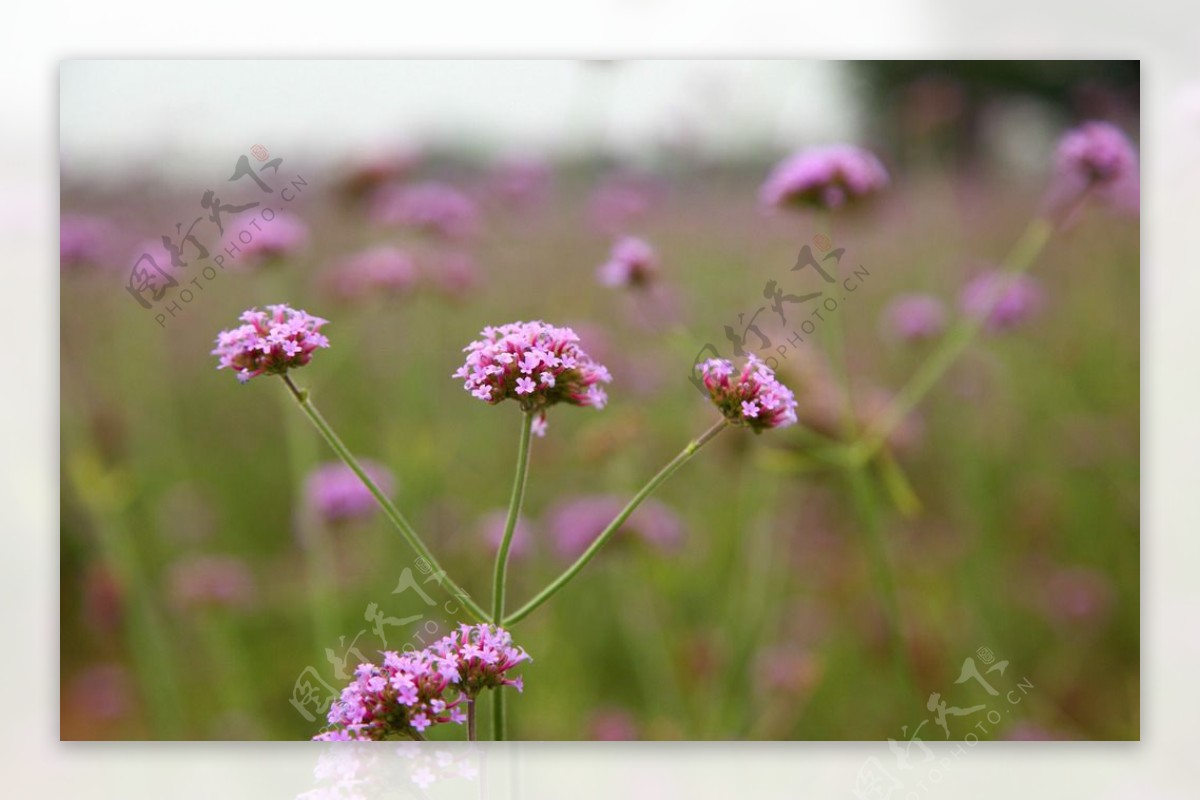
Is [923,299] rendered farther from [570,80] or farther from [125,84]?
[125,84]

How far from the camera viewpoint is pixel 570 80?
191 cm

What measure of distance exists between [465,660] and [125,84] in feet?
4.10

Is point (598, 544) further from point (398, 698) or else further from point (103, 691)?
point (103, 691)

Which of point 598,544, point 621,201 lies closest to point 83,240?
point 621,201

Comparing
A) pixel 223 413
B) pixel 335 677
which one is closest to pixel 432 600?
pixel 335 677

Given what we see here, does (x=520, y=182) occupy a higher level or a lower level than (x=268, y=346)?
higher

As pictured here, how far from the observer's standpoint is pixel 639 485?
2.06 m

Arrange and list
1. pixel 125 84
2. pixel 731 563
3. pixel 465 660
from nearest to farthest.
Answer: pixel 465 660 → pixel 125 84 → pixel 731 563

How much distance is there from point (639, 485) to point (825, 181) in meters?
0.65

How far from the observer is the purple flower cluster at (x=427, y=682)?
1226 millimetres

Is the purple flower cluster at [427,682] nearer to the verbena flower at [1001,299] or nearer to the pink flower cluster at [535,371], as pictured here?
the pink flower cluster at [535,371]

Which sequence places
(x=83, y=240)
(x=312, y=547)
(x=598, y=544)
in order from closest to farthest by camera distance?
(x=598, y=544)
(x=83, y=240)
(x=312, y=547)

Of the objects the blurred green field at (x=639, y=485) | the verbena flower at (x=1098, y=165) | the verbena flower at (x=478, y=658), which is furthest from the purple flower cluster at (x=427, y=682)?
the verbena flower at (x=1098, y=165)

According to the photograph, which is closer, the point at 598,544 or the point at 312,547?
the point at 598,544
